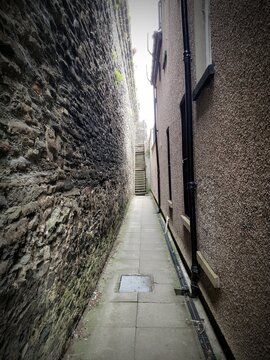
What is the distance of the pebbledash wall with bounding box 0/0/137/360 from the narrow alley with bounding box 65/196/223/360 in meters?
0.24

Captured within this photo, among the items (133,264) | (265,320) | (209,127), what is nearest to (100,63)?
(209,127)

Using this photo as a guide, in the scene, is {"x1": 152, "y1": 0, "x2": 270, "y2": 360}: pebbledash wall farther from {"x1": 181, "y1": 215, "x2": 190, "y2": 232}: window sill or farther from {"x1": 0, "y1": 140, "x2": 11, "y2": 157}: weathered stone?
{"x1": 0, "y1": 140, "x2": 11, "y2": 157}: weathered stone

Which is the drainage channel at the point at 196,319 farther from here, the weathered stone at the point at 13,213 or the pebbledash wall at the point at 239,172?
the weathered stone at the point at 13,213

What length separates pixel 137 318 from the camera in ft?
8.46

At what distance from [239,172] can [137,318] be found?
2.07 m

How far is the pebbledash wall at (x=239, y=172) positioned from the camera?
132cm

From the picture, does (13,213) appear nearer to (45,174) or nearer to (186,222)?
(45,174)

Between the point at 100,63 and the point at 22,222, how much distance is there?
3383 mm

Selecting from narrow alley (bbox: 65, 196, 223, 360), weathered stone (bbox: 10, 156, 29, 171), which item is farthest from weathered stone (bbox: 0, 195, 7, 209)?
narrow alley (bbox: 65, 196, 223, 360)

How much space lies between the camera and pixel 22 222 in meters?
1.44

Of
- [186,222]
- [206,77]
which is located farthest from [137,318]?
[206,77]

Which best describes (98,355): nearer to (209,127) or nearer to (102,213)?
(102,213)

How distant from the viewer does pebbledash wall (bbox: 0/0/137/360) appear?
1.33 metres

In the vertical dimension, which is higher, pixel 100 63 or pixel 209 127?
pixel 100 63
